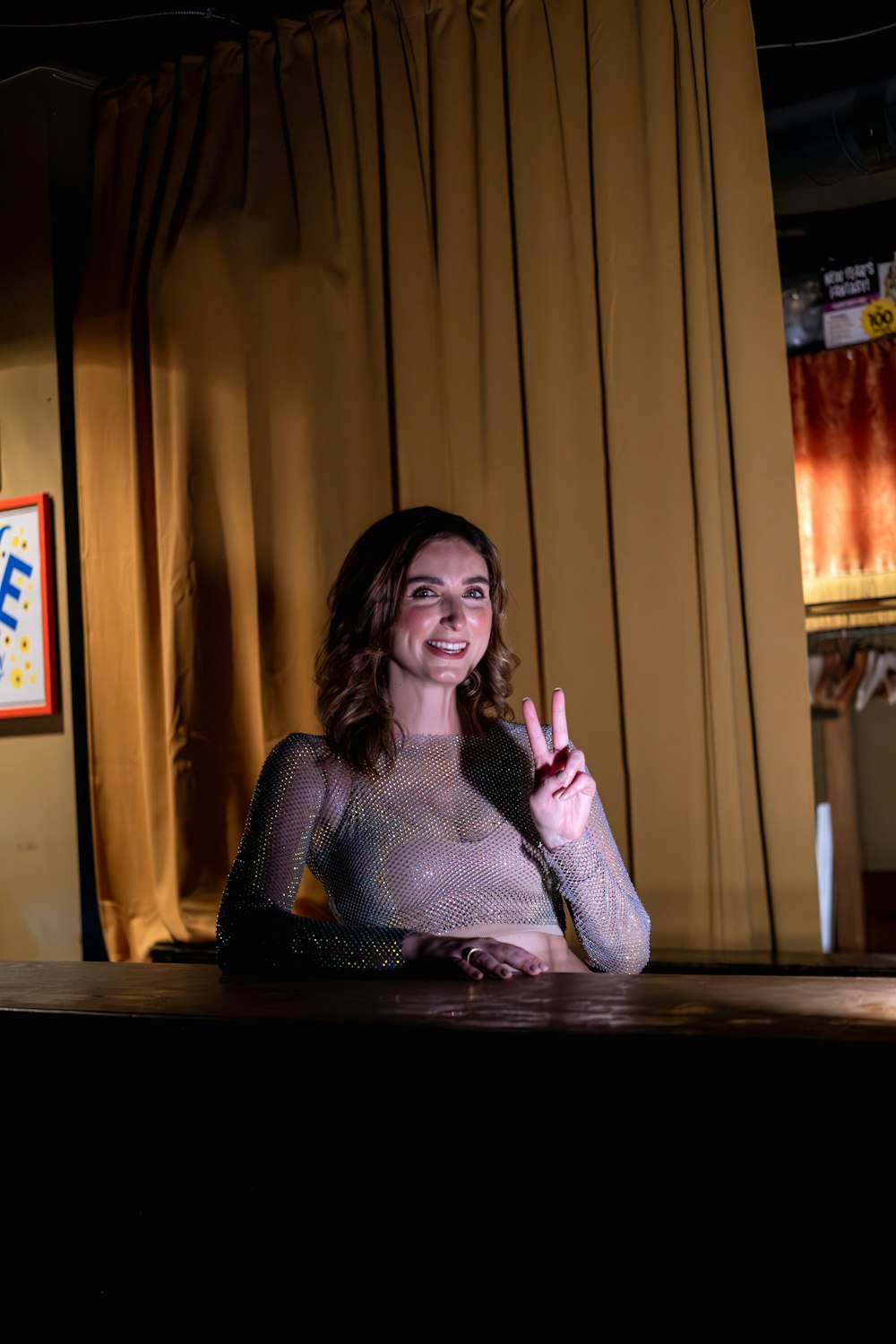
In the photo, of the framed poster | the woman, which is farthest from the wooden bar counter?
the framed poster

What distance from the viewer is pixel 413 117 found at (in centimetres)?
296

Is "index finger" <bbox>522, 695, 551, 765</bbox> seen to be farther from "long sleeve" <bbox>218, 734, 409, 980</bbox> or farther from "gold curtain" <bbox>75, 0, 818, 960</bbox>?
"gold curtain" <bbox>75, 0, 818, 960</bbox>

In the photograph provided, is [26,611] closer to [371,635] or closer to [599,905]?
[371,635]

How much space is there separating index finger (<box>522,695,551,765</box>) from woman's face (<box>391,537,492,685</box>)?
0.14 meters

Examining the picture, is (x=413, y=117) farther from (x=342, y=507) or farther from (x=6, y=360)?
(x=6, y=360)

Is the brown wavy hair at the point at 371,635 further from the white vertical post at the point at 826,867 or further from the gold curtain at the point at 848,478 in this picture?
the white vertical post at the point at 826,867

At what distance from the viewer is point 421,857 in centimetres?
188

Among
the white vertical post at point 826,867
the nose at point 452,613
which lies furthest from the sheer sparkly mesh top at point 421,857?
the white vertical post at point 826,867

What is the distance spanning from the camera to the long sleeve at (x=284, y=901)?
5.31 feet

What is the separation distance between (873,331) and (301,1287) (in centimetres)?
311

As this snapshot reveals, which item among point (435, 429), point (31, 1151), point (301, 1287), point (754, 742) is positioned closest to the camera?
point (301, 1287)

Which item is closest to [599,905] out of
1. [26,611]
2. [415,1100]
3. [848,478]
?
[415,1100]

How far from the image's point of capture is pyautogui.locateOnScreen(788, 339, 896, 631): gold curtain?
132 inches

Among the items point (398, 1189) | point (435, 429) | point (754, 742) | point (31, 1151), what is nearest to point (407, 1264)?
point (398, 1189)
